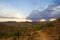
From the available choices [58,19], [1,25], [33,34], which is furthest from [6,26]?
[33,34]

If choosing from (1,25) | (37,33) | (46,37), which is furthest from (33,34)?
(1,25)

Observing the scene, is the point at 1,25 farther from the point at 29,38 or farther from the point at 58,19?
the point at 29,38

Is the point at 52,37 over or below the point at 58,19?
below

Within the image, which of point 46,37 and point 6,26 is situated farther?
point 6,26

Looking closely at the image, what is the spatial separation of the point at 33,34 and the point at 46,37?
3594 mm

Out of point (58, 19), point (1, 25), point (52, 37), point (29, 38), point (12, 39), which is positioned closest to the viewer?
point (52, 37)

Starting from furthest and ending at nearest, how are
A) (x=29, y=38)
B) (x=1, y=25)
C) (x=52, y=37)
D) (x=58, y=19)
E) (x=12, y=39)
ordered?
(x=1, y=25), (x=58, y=19), (x=12, y=39), (x=29, y=38), (x=52, y=37)

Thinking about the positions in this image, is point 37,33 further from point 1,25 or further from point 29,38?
point 1,25

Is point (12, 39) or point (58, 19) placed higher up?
point (58, 19)

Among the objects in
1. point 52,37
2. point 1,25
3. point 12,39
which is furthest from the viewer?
point 1,25

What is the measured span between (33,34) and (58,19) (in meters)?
9.28

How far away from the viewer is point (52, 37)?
3075 centimetres

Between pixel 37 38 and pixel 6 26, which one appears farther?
pixel 6 26

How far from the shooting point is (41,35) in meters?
32.2
